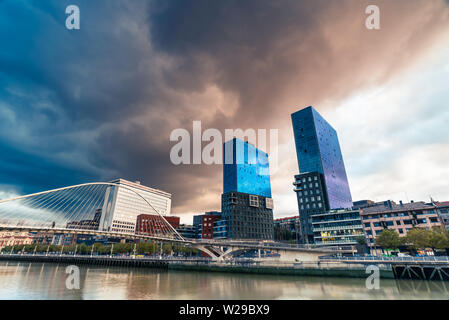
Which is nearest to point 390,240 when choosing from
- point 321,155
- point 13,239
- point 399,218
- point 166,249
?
point 399,218

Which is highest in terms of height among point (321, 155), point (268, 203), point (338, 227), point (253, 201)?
point (321, 155)

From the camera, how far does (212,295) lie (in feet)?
78.8

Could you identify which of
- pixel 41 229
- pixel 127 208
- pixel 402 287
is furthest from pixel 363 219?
pixel 127 208

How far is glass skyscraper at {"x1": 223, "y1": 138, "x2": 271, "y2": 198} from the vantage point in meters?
130

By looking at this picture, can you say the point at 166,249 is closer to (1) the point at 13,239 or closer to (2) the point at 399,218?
(2) the point at 399,218

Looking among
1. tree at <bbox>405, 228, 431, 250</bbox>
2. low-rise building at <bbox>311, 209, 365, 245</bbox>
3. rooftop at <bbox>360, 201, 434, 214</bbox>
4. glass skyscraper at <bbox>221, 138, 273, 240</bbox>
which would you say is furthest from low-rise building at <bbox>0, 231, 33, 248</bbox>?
tree at <bbox>405, 228, 431, 250</bbox>

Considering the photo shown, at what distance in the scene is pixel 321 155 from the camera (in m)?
106

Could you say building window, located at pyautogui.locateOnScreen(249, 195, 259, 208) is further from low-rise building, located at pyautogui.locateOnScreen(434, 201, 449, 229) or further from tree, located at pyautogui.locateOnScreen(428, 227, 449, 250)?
tree, located at pyautogui.locateOnScreen(428, 227, 449, 250)

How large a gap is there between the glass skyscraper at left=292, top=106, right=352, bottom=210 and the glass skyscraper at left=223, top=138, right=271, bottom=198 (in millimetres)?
36022

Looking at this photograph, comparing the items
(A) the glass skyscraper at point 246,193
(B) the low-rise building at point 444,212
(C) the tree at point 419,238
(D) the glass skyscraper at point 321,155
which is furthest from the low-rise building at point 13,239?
(B) the low-rise building at point 444,212

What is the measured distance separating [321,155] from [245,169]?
153ft

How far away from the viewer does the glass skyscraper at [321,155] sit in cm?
10146

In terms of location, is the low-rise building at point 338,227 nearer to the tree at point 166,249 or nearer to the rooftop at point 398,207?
the rooftop at point 398,207

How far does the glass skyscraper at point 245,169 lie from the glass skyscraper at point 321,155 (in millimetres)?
36022
